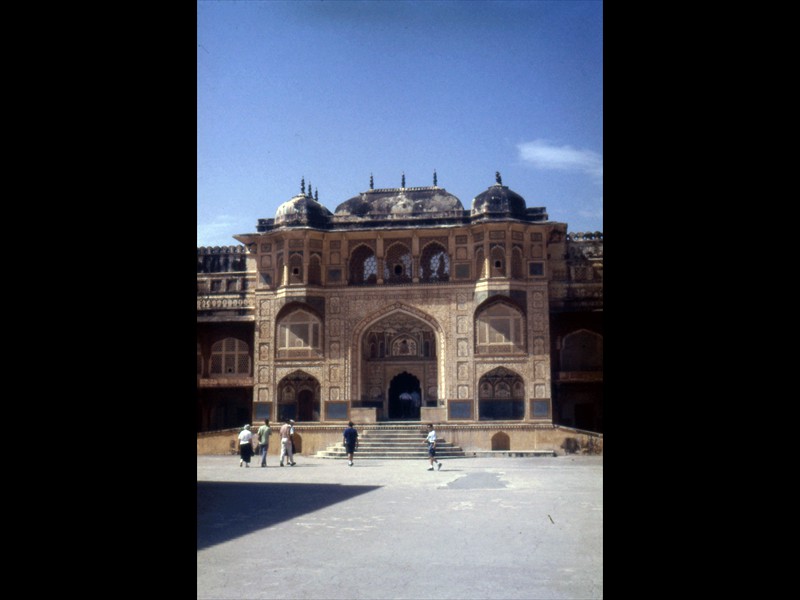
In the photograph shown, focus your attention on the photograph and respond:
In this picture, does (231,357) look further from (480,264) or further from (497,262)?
(497,262)

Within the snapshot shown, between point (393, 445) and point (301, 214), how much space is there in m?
9.17

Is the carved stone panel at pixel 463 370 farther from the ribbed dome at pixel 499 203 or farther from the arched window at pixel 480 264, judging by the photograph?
the ribbed dome at pixel 499 203

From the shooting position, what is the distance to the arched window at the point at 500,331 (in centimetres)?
2725

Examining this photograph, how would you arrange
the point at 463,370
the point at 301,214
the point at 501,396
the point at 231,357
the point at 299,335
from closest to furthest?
the point at 501,396
the point at 463,370
the point at 299,335
the point at 301,214
the point at 231,357

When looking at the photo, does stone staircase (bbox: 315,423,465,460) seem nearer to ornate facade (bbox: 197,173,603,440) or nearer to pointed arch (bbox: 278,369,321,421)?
ornate facade (bbox: 197,173,603,440)

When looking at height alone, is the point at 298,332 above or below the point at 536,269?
below

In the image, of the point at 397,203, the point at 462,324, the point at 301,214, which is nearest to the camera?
the point at 462,324

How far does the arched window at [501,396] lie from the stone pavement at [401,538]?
969 centimetres

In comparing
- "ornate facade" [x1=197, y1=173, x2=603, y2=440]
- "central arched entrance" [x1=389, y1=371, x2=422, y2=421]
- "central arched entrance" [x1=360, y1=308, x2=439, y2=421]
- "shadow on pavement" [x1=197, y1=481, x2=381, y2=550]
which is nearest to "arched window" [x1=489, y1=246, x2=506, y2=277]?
"ornate facade" [x1=197, y1=173, x2=603, y2=440]

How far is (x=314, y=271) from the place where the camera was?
28703 mm

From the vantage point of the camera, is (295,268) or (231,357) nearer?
(295,268)

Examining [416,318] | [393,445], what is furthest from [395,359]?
[393,445]

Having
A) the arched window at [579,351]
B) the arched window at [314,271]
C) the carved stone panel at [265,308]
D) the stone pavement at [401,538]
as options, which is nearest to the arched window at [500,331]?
the arched window at [579,351]
